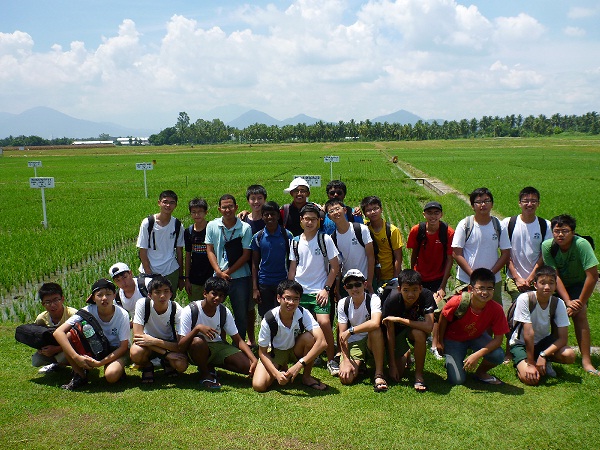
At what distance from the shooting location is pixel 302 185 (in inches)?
215

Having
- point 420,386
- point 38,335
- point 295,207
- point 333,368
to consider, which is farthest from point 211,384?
point 295,207

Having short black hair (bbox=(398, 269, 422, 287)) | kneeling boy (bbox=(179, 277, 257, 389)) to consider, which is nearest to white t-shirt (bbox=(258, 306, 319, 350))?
kneeling boy (bbox=(179, 277, 257, 389))

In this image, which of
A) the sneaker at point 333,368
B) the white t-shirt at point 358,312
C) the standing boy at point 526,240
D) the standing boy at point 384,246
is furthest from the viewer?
the standing boy at point 384,246

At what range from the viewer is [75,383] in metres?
4.34

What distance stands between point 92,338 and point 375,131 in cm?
11446

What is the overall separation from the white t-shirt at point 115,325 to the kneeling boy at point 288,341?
1.28m

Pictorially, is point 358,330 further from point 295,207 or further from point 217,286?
point 295,207

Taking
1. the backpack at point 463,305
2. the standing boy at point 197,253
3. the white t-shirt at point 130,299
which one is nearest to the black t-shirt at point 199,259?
the standing boy at point 197,253

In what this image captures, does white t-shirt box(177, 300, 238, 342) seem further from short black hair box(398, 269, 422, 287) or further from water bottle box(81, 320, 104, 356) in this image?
short black hair box(398, 269, 422, 287)

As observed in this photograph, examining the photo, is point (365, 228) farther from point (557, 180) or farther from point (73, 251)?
point (557, 180)

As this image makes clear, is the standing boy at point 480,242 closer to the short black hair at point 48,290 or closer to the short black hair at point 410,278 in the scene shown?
the short black hair at point 410,278

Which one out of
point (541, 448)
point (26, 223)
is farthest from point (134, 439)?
point (26, 223)

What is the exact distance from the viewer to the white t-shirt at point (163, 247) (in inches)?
220

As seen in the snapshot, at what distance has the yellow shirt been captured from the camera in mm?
5301
